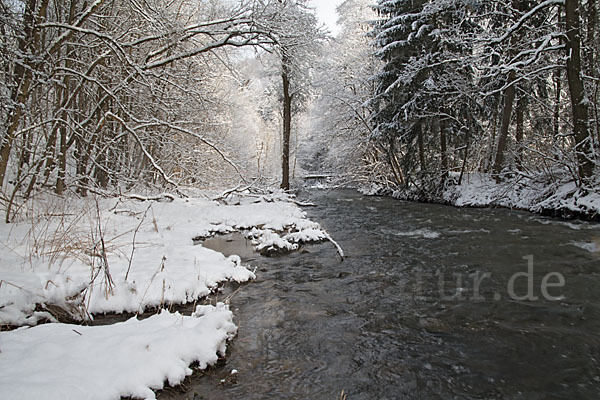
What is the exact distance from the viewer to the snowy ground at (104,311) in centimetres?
226

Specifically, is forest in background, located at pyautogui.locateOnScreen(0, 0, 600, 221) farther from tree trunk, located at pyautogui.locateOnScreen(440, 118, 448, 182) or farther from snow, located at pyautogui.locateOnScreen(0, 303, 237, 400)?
snow, located at pyautogui.locateOnScreen(0, 303, 237, 400)

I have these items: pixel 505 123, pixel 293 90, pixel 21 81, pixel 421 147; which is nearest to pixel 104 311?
pixel 21 81

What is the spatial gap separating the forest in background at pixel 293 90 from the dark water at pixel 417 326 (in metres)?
4.13

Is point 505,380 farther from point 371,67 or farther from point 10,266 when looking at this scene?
point 371,67

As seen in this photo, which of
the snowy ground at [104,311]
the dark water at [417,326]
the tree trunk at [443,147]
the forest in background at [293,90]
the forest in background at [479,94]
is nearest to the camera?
the snowy ground at [104,311]

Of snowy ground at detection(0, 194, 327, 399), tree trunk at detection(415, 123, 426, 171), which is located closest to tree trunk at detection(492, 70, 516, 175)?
tree trunk at detection(415, 123, 426, 171)

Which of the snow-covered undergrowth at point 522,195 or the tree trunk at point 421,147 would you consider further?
the tree trunk at point 421,147

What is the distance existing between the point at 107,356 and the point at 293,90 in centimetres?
1664

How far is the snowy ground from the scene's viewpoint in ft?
7.41

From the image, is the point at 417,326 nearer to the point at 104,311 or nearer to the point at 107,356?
the point at 107,356

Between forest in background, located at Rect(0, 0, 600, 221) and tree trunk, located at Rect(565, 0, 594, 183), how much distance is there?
0.13 ft

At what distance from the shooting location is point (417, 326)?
150 inches

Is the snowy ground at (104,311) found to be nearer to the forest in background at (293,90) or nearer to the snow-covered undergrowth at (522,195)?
the forest in background at (293,90)

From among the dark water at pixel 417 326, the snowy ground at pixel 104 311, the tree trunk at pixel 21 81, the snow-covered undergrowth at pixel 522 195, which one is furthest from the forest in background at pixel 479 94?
the tree trunk at pixel 21 81
